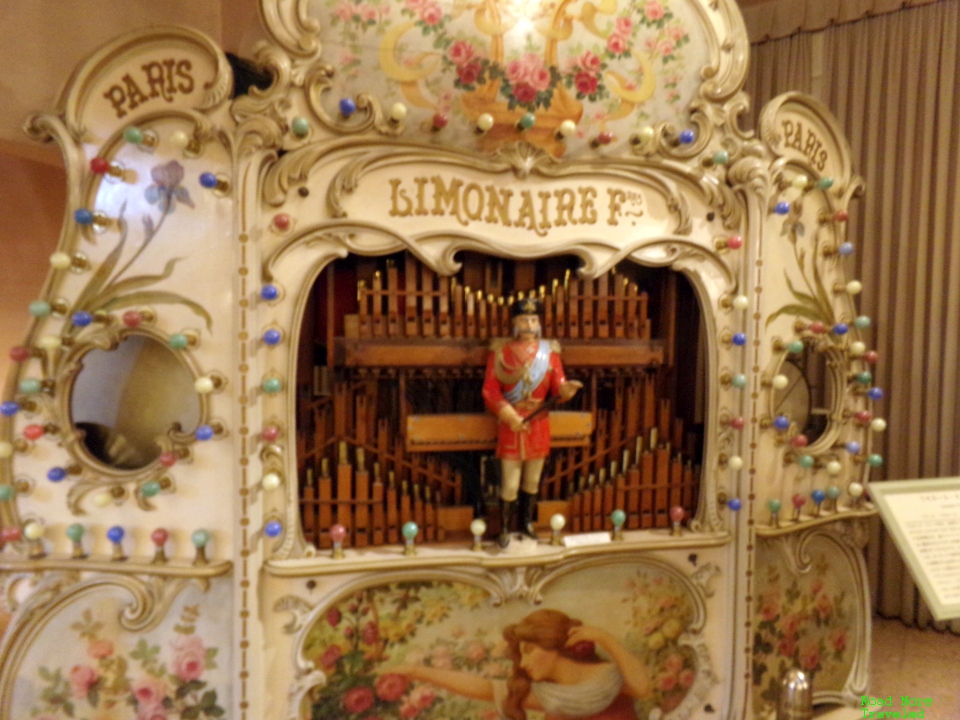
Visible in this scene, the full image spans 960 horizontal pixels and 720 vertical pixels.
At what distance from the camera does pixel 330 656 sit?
226 cm

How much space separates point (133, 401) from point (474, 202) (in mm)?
1370

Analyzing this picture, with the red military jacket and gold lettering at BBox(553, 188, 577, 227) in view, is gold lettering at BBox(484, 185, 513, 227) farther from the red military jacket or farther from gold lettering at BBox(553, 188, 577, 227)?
the red military jacket

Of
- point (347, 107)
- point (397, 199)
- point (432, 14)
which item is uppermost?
point (432, 14)

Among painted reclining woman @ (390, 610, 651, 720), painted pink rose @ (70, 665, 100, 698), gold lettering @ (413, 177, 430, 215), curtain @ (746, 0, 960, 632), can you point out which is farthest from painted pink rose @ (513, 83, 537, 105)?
painted pink rose @ (70, 665, 100, 698)

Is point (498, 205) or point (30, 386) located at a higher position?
point (498, 205)

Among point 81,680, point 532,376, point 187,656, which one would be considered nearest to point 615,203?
point 532,376

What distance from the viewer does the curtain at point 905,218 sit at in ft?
10.9

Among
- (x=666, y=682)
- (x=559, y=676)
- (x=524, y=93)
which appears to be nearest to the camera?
(x=524, y=93)

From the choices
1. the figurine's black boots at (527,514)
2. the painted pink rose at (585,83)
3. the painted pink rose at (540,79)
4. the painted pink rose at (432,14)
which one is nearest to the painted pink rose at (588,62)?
the painted pink rose at (585,83)

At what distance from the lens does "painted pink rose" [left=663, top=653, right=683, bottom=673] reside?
2572 mm

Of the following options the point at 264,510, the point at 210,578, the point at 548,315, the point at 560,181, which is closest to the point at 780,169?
the point at 560,181

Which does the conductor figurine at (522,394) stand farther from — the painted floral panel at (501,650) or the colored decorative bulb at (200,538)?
the colored decorative bulb at (200,538)

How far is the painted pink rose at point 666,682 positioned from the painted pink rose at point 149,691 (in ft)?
5.97

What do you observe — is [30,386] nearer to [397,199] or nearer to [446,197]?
[397,199]
